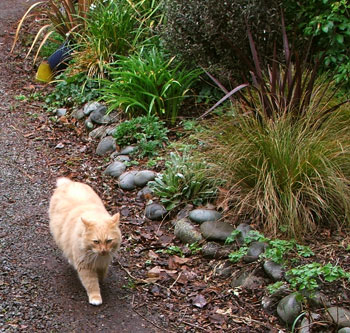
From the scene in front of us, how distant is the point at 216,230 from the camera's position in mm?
5457

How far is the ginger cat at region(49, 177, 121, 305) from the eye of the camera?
4496mm

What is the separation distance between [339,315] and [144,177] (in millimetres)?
2675

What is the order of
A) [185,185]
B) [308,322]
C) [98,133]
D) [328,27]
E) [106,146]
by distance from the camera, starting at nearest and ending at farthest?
1. [308,322]
2. [185,185]
3. [328,27]
4. [106,146]
5. [98,133]

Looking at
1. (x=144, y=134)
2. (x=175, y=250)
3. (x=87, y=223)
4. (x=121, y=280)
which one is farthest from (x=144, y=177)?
(x=87, y=223)

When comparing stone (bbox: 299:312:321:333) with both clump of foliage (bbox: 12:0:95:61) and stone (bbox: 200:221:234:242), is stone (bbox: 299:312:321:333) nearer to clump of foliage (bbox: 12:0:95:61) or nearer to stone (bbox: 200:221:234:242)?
stone (bbox: 200:221:234:242)

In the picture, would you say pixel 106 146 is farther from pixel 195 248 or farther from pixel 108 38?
pixel 195 248

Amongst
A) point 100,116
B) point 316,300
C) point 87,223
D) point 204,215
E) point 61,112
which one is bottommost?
point 61,112

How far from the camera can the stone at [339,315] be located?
4336 mm

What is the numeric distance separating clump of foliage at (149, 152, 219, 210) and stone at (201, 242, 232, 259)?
582 millimetres

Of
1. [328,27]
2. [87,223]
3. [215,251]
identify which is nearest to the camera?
[87,223]

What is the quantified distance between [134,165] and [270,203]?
1.95m

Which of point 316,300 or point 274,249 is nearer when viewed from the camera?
point 316,300

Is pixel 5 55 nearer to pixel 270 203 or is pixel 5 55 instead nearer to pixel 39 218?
pixel 39 218

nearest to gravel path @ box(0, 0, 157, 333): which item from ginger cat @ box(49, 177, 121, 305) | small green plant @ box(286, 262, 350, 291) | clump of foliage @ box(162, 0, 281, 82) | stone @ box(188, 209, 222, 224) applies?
ginger cat @ box(49, 177, 121, 305)
